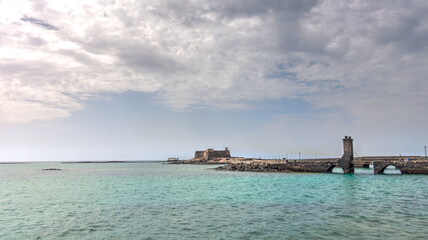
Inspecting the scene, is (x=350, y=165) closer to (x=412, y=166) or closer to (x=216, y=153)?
(x=412, y=166)

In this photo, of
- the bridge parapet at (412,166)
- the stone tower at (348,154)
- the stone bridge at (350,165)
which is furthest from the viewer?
the stone tower at (348,154)

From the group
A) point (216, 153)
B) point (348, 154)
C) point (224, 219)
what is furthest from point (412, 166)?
point (216, 153)

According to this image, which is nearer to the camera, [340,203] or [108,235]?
[108,235]

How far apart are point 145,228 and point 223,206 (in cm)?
765

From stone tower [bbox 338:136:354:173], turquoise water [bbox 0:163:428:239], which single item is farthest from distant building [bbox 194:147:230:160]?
turquoise water [bbox 0:163:428:239]

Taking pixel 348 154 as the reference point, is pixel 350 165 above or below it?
below

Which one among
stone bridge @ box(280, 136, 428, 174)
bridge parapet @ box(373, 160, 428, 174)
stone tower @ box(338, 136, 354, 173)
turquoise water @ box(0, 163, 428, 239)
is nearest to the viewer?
turquoise water @ box(0, 163, 428, 239)

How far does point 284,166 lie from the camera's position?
68562mm

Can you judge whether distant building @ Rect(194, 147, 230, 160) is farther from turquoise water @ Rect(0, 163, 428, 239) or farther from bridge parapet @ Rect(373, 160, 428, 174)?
turquoise water @ Rect(0, 163, 428, 239)

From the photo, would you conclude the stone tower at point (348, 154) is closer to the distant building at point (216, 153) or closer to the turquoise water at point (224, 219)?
the turquoise water at point (224, 219)

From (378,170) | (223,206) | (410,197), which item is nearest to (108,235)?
(223,206)

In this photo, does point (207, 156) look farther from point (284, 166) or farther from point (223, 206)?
point (223, 206)

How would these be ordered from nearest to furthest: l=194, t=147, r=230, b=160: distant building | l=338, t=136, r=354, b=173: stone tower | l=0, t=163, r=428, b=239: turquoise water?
l=0, t=163, r=428, b=239: turquoise water → l=338, t=136, r=354, b=173: stone tower → l=194, t=147, r=230, b=160: distant building

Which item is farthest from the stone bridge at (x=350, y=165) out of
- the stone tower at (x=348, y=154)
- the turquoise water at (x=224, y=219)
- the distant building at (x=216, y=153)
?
the distant building at (x=216, y=153)
